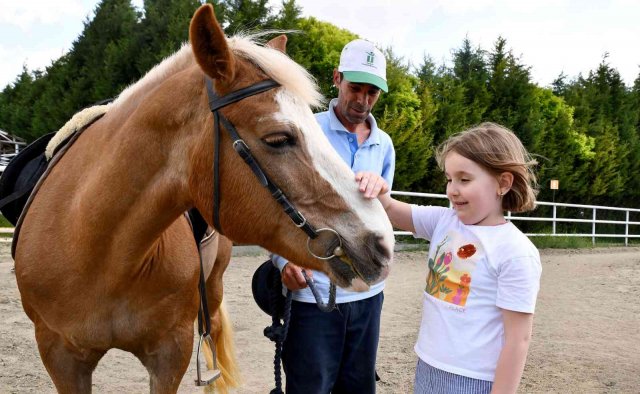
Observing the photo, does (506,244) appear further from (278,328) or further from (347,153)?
(278,328)

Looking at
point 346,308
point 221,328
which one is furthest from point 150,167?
point 221,328

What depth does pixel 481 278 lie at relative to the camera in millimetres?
1787

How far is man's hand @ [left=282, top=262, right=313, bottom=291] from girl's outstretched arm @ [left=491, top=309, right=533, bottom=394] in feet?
2.38

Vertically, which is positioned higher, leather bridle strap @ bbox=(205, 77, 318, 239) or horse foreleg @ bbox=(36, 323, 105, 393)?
leather bridle strap @ bbox=(205, 77, 318, 239)

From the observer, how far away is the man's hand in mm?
2027

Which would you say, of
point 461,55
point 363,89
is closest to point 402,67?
point 461,55

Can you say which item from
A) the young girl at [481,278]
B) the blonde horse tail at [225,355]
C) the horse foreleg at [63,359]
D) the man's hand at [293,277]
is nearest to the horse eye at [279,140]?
the young girl at [481,278]

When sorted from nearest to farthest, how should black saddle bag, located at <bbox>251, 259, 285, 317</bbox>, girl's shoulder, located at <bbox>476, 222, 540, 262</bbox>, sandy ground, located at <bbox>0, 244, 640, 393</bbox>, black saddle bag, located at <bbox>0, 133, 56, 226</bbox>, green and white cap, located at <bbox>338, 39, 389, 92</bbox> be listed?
girl's shoulder, located at <bbox>476, 222, 540, 262</bbox> < green and white cap, located at <bbox>338, 39, 389, 92</bbox> < black saddle bag, located at <bbox>251, 259, 285, 317</bbox> < black saddle bag, located at <bbox>0, 133, 56, 226</bbox> < sandy ground, located at <bbox>0, 244, 640, 393</bbox>

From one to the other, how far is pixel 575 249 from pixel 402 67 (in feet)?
22.3

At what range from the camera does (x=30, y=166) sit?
259 cm

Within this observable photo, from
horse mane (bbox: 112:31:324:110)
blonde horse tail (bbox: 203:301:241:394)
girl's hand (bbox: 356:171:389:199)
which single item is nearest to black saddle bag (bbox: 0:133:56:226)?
horse mane (bbox: 112:31:324:110)

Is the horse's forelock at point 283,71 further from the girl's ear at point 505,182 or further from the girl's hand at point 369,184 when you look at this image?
the girl's ear at point 505,182

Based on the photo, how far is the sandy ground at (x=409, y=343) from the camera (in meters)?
3.83

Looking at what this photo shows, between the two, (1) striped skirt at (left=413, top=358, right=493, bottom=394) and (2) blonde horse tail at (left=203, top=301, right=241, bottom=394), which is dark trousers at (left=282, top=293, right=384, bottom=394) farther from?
(2) blonde horse tail at (left=203, top=301, right=241, bottom=394)
